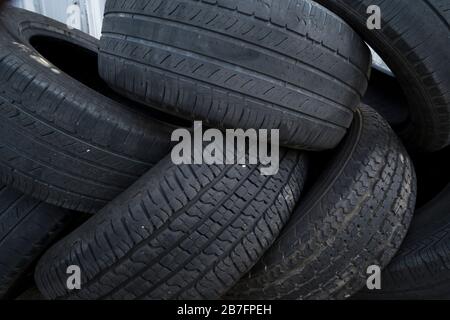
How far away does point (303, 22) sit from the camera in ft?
2.47

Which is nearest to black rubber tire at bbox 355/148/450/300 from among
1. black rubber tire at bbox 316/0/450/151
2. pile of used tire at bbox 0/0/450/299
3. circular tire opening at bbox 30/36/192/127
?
pile of used tire at bbox 0/0/450/299

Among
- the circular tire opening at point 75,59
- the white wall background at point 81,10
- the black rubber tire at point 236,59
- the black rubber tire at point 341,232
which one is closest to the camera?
the black rubber tire at point 236,59

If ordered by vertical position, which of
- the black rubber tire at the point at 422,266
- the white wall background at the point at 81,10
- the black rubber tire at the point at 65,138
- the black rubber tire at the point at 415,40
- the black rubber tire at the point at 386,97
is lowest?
the black rubber tire at the point at 422,266

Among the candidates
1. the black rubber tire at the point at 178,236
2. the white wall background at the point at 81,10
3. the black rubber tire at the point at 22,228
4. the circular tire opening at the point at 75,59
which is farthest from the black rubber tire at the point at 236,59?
the white wall background at the point at 81,10

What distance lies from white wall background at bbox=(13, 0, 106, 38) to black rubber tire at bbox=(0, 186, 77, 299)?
132cm

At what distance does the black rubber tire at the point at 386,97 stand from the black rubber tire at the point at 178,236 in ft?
2.56

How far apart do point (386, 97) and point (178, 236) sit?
3.38 feet

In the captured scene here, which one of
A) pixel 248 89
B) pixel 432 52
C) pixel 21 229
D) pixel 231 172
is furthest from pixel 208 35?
pixel 21 229

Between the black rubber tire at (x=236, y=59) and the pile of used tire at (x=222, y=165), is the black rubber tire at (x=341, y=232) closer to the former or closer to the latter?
the pile of used tire at (x=222, y=165)

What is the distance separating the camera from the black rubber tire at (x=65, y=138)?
81cm

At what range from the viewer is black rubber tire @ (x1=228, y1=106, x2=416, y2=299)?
2.78ft

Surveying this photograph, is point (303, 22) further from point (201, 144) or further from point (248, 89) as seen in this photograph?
point (201, 144)

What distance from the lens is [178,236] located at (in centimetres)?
77
